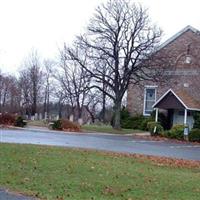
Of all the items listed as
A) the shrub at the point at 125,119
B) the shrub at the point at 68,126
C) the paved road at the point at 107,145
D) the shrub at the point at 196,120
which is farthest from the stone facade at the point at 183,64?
the paved road at the point at 107,145

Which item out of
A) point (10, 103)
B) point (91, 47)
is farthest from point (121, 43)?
point (10, 103)

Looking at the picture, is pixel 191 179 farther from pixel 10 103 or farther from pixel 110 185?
pixel 10 103

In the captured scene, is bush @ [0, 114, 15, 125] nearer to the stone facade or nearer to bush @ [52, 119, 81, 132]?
bush @ [52, 119, 81, 132]

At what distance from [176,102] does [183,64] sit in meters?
6.36

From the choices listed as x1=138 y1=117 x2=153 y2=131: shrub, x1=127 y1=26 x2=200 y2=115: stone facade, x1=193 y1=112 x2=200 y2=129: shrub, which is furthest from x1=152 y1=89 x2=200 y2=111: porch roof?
x1=138 y1=117 x2=153 y2=131: shrub

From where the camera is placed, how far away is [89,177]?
12188 millimetres

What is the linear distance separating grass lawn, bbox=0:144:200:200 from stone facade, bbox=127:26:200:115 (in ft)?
109

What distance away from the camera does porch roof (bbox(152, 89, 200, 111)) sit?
45.0m

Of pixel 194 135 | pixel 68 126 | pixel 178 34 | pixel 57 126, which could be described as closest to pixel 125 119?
pixel 178 34

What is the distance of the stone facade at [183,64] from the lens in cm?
4906

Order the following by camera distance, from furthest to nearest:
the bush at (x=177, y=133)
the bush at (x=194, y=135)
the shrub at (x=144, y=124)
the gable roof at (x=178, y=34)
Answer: the shrub at (x=144, y=124), the gable roof at (x=178, y=34), the bush at (x=177, y=133), the bush at (x=194, y=135)

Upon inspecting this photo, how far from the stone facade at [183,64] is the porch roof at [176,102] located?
221cm

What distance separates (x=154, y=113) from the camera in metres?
49.0

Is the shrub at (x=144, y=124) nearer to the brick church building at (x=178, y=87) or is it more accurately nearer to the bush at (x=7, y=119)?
the brick church building at (x=178, y=87)
